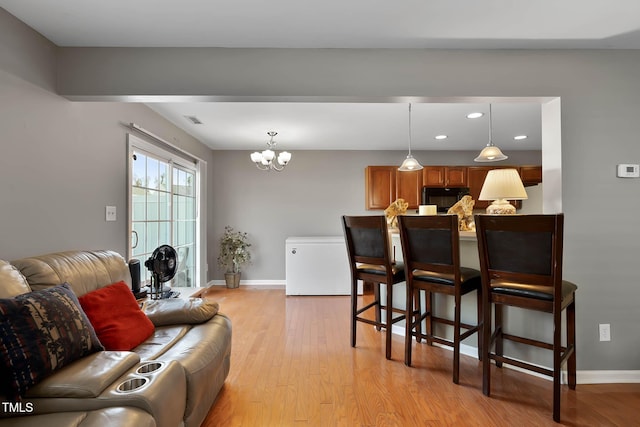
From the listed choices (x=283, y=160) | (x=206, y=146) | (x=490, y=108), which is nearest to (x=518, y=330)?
(x=490, y=108)

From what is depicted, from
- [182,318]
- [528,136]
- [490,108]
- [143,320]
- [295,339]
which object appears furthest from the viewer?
[528,136]

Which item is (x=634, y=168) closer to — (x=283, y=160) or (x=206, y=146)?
(x=283, y=160)

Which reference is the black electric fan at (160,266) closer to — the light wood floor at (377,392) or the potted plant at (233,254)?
the light wood floor at (377,392)

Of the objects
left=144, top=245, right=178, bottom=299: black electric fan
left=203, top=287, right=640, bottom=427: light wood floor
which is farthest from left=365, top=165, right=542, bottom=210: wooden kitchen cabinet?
left=144, top=245, right=178, bottom=299: black electric fan

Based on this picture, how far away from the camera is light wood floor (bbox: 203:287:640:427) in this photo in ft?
5.95

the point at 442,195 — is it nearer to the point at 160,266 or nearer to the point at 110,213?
the point at 160,266

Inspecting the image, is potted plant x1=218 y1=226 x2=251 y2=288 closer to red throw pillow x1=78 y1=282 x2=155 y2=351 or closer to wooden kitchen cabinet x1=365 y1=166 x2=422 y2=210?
wooden kitchen cabinet x1=365 y1=166 x2=422 y2=210

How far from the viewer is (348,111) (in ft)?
11.4

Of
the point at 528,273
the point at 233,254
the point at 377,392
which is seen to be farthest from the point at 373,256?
the point at 233,254

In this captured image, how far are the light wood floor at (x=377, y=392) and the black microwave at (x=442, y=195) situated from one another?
2726 mm

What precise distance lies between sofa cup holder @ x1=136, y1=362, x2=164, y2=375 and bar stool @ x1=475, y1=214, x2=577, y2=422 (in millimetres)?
1874

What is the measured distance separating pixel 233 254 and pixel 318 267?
146cm

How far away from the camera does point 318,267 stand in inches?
187

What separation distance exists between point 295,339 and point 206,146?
342 centimetres
